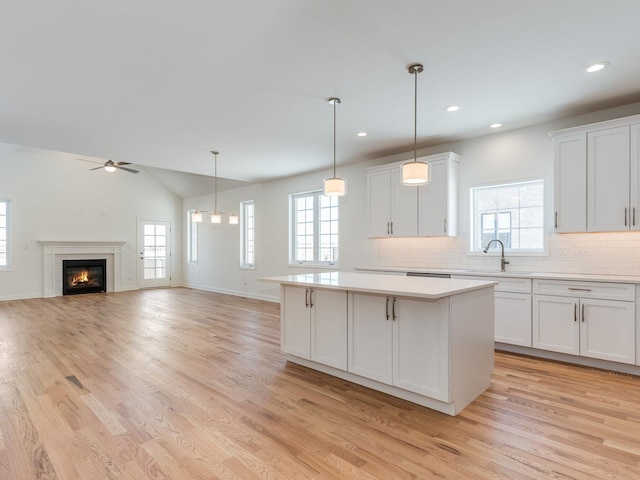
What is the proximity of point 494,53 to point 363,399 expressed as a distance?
2.93m

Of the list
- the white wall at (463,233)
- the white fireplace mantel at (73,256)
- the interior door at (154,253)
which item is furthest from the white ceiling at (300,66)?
the interior door at (154,253)

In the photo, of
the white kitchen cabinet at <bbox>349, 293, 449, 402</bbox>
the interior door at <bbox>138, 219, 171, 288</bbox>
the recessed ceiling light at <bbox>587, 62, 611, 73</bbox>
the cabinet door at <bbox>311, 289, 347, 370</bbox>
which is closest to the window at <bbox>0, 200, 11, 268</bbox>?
the interior door at <bbox>138, 219, 171, 288</bbox>

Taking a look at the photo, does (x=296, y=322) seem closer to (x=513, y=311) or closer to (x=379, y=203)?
(x=513, y=311)

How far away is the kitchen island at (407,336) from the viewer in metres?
2.61

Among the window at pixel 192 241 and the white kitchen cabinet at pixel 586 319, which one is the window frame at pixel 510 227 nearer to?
the white kitchen cabinet at pixel 586 319

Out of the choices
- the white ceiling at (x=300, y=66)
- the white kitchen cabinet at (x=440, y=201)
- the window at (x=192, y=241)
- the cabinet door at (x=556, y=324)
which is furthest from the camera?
the window at (x=192, y=241)

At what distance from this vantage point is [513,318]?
160 inches

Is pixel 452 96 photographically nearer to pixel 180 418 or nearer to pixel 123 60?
pixel 123 60

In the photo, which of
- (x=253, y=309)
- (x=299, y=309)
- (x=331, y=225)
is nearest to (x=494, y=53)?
(x=299, y=309)

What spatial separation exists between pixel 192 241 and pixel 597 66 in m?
10.2

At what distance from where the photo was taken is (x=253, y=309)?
700 centimetres

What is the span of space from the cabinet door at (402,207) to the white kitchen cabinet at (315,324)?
229cm

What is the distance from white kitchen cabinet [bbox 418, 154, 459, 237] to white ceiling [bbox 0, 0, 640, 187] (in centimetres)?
46

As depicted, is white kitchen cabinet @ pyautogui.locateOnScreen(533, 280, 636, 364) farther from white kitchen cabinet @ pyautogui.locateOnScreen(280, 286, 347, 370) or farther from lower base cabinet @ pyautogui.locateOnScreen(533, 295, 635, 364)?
white kitchen cabinet @ pyautogui.locateOnScreen(280, 286, 347, 370)
